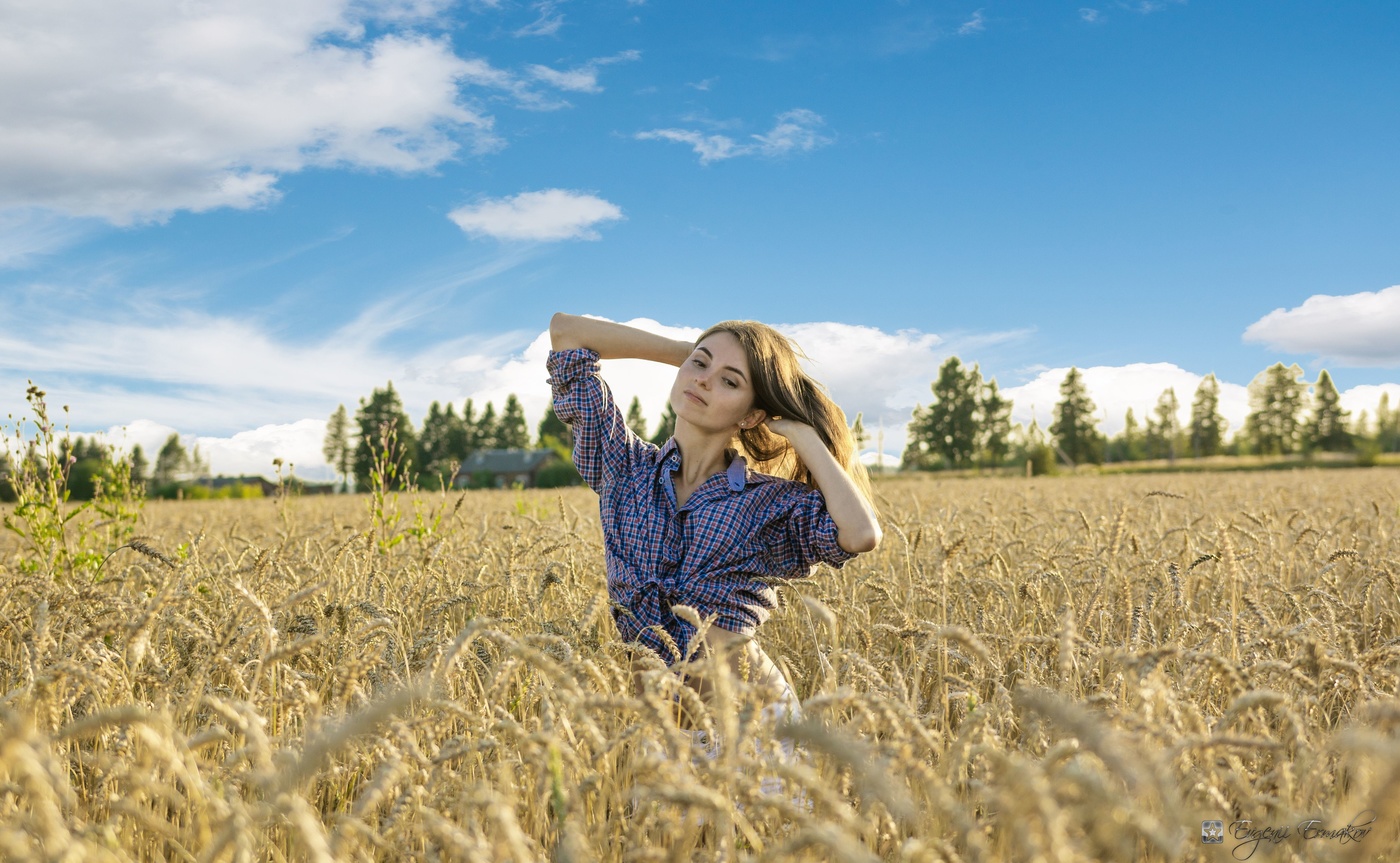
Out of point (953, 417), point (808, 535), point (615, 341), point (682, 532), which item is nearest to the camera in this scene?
point (808, 535)

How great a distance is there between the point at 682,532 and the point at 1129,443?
94708 millimetres

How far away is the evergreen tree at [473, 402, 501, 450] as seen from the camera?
8019cm

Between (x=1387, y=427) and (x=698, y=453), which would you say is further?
(x=1387, y=427)

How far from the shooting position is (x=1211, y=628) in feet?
10.6

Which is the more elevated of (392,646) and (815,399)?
(815,399)

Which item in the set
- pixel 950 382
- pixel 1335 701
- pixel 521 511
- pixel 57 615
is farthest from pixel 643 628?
pixel 950 382

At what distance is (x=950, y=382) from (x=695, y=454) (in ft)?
228

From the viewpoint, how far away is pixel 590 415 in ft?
13.1

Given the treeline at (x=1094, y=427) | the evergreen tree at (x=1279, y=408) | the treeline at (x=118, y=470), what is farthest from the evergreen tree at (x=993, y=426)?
the treeline at (x=118, y=470)

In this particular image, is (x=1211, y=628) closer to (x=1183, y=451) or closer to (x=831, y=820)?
(x=831, y=820)

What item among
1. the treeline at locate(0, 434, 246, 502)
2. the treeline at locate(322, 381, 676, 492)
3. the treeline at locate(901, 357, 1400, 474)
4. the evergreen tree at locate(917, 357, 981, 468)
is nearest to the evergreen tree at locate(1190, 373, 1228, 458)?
the treeline at locate(901, 357, 1400, 474)

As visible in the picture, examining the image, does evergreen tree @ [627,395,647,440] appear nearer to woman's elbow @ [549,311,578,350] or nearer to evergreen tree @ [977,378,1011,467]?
evergreen tree @ [977,378,1011,467]

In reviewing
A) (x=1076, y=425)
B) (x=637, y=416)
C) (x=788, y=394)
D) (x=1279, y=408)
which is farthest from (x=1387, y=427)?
(x=788, y=394)

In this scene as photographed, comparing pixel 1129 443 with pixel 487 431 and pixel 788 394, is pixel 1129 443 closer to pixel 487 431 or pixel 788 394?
pixel 487 431
